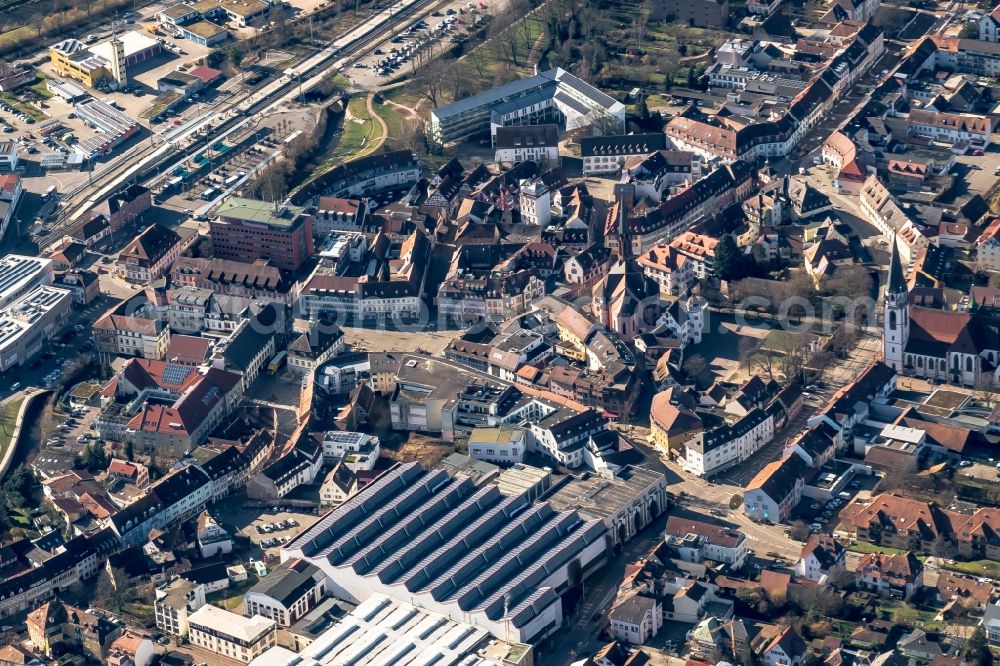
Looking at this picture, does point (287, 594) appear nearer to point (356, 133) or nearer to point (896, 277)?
point (896, 277)

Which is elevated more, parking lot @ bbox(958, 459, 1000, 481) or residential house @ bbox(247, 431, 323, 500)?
parking lot @ bbox(958, 459, 1000, 481)

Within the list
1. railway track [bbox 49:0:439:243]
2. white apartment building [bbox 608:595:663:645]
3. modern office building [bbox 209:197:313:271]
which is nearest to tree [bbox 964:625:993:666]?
white apartment building [bbox 608:595:663:645]

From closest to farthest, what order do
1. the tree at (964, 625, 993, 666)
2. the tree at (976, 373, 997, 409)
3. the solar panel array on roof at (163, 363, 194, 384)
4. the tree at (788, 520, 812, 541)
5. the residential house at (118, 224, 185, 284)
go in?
the tree at (964, 625, 993, 666) < the tree at (788, 520, 812, 541) < the tree at (976, 373, 997, 409) < the solar panel array on roof at (163, 363, 194, 384) < the residential house at (118, 224, 185, 284)

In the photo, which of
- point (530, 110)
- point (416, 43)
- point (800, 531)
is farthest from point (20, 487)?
point (416, 43)

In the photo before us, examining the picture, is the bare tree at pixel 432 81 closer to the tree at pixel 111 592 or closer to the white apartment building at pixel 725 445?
the white apartment building at pixel 725 445

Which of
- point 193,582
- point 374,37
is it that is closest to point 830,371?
point 193,582

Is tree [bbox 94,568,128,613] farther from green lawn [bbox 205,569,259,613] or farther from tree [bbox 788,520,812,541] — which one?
tree [bbox 788,520,812,541]

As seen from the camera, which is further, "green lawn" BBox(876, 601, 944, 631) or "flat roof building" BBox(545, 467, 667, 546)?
"flat roof building" BBox(545, 467, 667, 546)
